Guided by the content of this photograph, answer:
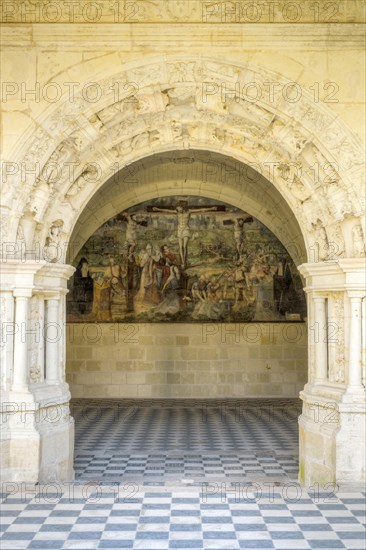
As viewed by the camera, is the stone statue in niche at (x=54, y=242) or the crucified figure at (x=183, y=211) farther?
the crucified figure at (x=183, y=211)

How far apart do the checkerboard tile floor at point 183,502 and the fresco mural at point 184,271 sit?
13.4ft

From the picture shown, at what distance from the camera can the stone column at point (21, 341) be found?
5938 millimetres

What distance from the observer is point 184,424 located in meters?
10.2

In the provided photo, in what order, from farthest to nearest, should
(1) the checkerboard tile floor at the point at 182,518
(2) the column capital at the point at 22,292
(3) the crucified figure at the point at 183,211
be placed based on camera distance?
(3) the crucified figure at the point at 183,211 → (2) the column capital at the point at 22,292 → (1) the checkerboard tile floor at the point at 182,518

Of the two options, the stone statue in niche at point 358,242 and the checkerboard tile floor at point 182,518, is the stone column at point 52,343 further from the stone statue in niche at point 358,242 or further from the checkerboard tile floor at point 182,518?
the stone statue in niche at point 358,242

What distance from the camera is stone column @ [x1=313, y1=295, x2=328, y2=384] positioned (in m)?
6.43

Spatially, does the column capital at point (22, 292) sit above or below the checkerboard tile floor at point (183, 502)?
above

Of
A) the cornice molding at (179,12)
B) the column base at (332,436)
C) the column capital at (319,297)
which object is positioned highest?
the cornice molding at (179,12)

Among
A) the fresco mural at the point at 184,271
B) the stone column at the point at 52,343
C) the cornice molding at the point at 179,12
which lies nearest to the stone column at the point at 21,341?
the stone column at the point at 52,343

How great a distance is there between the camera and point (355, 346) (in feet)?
19.8

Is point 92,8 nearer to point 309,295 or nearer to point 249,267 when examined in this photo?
point 309,295

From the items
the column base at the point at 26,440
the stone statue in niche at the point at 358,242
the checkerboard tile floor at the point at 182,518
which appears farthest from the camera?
the stone statue in niche at the point at 358,242

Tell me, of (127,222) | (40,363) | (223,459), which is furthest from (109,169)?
(127,222)

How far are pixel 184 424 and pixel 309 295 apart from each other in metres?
4.24
